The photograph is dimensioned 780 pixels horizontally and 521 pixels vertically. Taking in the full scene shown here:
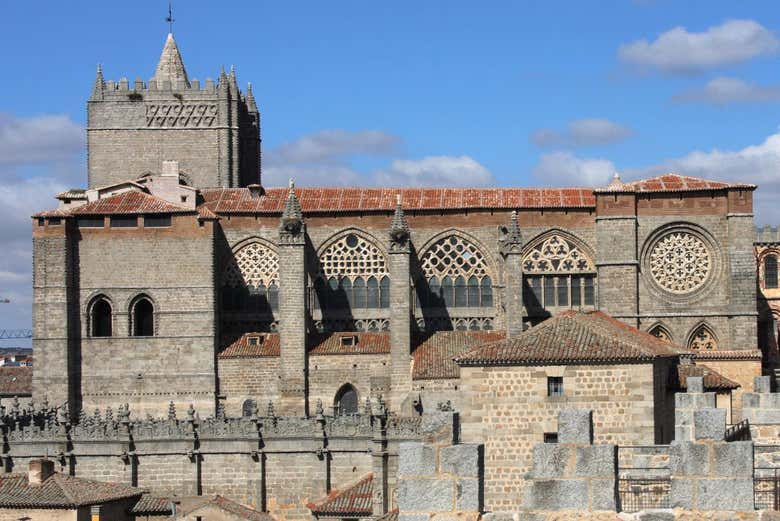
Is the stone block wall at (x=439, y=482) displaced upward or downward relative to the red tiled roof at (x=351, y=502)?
upward

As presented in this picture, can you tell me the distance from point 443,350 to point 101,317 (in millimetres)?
11968

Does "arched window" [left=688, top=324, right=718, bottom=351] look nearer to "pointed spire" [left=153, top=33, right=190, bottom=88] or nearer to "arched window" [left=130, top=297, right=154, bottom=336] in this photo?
"arched window" [left=130, top=297, right=154, bottom=336]

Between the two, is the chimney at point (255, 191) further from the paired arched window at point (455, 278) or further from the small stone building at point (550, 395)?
the small stone building at point (550, 395)

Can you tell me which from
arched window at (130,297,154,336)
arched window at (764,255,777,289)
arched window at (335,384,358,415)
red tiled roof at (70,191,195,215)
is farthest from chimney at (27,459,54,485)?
arched window at (764,255,777,289)

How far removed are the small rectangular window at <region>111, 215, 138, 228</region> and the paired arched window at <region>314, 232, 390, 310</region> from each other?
21.4ft

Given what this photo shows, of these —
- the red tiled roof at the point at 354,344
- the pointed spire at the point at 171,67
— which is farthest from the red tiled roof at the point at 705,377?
the pointed spire at the point at 171,67

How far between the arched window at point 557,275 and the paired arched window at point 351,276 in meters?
5.00

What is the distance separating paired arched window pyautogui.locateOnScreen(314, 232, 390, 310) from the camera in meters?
50.9

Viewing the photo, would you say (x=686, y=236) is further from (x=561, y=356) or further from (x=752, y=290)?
(x=561, y=356)

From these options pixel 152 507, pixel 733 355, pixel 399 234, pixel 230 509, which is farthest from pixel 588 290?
pixel 152 507

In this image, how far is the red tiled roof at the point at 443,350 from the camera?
4653 centimetres

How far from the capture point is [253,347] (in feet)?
162

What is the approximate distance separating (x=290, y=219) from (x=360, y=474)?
1055 cm

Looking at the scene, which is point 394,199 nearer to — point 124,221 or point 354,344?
point 354,344
